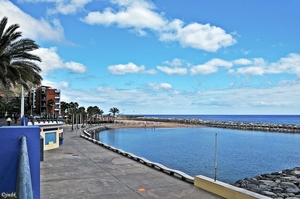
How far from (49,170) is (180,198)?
712 cm

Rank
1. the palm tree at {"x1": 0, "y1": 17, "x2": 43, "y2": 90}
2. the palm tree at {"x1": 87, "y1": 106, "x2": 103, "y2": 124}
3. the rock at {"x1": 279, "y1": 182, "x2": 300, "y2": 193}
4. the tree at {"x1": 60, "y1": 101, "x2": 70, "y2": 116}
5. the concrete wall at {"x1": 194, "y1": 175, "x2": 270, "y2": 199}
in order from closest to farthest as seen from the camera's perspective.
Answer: the concrete wall at {"x1": 194, "y1": 175, "x2": 270, "y2": 199}
the rock at {"x1": 279, "y1": 182, "x2": 300, "y2": 193}
the palm tree at {"x1": 0, "y1": 17, "x2": 43, "y2": 90}
the tree at {"x1": 60, "y1": 101, "x2": 70, "y2": 116}
the palm tree at {"x1": 87, "y1": 106, "x2": 103, "y2": 124}

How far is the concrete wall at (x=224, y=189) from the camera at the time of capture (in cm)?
732

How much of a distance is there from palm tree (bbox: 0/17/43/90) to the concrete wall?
1265 centimetres

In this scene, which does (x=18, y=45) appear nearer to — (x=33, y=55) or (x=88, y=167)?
(x=33, y=55)

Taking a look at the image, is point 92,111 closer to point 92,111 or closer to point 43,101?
point 92,111

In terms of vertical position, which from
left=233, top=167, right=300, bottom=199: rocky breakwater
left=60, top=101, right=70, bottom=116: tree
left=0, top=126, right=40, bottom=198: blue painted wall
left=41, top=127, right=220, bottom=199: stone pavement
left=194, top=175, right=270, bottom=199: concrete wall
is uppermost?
left=60, top=101, right=70, bottom=116: tree

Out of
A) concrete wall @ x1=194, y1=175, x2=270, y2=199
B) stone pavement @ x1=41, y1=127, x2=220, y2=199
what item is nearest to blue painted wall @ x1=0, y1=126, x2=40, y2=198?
stone pavement @ x1=41, y1=127, x2=220, y2=199

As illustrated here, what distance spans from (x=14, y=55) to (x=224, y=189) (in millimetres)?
15516

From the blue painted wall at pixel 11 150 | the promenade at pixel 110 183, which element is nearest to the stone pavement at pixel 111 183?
the promenade at pixel 110 183

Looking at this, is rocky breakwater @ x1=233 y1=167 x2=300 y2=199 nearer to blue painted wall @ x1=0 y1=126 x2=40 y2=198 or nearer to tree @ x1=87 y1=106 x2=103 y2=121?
blue painted wall @ x1=0 y1=126 x2=40 y2=198

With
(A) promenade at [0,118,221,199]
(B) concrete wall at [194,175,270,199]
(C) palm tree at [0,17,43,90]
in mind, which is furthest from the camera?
(C) palm tree at [0,17,43,90]

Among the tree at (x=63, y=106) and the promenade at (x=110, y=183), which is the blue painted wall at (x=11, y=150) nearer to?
the promenade at (x=110, y=183)

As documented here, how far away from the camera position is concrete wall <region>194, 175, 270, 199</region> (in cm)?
732

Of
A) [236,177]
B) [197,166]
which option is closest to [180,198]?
[236,177]
